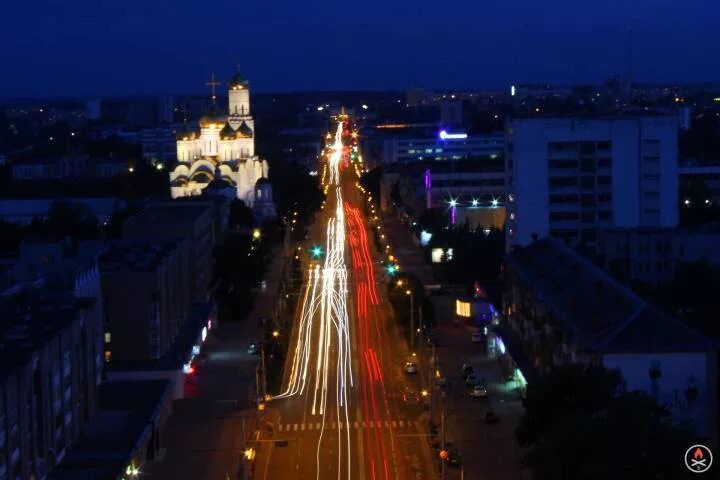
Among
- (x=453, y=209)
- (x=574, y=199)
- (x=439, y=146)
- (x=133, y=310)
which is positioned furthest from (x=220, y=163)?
(x=133, y=310)

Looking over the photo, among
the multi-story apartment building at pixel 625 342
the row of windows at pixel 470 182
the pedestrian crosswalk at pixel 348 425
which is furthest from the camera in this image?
the row of windows at pixel 470 182

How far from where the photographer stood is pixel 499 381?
616 inches

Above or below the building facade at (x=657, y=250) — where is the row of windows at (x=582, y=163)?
above

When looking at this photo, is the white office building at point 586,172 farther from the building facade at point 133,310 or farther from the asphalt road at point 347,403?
the building facade at point 133,310

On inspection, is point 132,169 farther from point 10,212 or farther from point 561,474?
point 561,474

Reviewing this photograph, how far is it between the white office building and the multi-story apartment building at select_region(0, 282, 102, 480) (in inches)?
381

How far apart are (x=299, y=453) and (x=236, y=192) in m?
21.7

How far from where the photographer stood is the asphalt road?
1209 cm

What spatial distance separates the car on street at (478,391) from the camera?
14.8 m

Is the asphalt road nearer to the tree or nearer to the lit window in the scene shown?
the lit window

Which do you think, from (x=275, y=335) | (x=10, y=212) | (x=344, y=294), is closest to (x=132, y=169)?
(x=10, y=212)

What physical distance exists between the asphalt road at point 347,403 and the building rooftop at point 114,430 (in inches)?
45.4

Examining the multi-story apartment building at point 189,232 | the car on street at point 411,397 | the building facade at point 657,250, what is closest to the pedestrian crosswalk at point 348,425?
the car on street at point 411,397

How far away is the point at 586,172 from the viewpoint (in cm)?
2167
